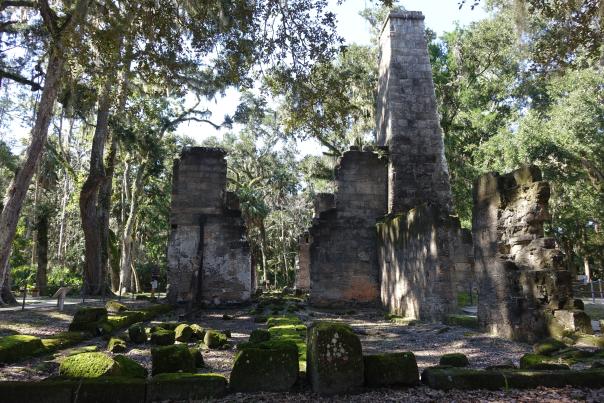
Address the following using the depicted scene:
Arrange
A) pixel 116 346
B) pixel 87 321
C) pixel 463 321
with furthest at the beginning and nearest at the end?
1. pixel 463 321
2. pixel 87 321
3. pixel 116 346

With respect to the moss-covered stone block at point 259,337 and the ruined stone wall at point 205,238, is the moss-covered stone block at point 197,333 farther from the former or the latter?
the ruined stone wall at point 205,238

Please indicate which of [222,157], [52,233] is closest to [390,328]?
[222,157]

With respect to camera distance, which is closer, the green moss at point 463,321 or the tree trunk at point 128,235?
the green moss at point 463,321

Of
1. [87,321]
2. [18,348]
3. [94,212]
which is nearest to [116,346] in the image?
[18,348]

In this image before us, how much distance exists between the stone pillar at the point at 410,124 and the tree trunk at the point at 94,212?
402 inches

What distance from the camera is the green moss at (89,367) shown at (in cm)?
418

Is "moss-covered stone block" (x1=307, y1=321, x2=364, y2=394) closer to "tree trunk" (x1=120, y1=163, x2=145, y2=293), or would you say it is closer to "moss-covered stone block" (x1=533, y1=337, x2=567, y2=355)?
"moss-covered stone block" (x1=533, y1=337, x2=567, y2=355)

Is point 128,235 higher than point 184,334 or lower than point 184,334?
higher

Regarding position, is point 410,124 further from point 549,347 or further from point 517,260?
point 549,347

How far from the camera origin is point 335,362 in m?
4.26

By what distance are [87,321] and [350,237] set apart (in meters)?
8.33

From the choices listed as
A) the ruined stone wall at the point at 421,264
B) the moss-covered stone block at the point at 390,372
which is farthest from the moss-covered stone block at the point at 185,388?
the ruined stone wall at the point at 421,264

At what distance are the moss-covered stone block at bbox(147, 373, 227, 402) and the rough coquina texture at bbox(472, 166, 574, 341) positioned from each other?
204 inches

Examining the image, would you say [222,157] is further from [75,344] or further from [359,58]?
[359,58]
